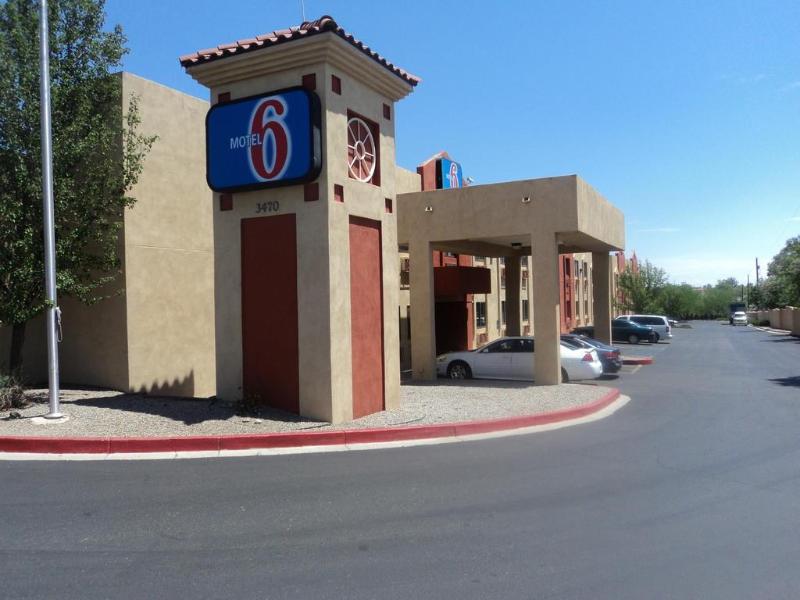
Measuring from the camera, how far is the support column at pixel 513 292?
2619 cm

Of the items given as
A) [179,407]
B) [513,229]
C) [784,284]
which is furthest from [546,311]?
[784,284]

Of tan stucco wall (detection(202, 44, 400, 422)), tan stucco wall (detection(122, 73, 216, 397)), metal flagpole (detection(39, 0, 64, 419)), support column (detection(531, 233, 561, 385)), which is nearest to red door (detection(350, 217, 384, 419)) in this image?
tan stucco wall (detection(202, 44, 400, 422))

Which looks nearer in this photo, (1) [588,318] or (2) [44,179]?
(2) [44,179]

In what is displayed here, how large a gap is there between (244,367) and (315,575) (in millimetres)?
7258

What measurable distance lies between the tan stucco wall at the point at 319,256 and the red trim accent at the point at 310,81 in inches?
3.0

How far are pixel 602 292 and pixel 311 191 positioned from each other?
17.3 meters

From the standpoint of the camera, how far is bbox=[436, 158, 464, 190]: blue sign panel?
26219 mm

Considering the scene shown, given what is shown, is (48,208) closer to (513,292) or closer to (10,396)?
(10,396)

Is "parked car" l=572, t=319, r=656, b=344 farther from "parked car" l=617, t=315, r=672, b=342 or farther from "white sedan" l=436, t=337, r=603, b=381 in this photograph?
"white sedan" l=436, t=337, r=603, b=381

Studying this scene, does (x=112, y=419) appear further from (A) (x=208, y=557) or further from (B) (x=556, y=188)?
(B) (x=556, y=188)

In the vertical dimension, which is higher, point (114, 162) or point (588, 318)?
point (114, 162)

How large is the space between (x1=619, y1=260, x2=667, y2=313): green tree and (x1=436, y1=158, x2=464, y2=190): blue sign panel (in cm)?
3279

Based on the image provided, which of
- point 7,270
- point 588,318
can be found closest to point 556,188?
point 7,270

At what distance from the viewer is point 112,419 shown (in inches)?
429
